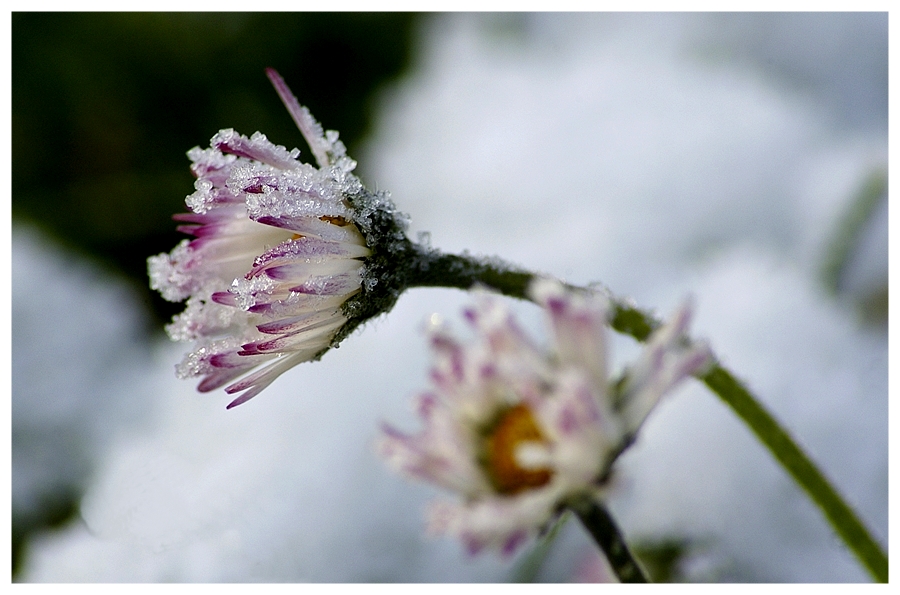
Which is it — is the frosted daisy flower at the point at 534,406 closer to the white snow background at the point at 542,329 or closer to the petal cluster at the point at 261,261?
the petal cluster at the point at 261,261

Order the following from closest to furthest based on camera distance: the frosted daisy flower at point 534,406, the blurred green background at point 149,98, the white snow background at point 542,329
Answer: the frosted daisy flower at point 534,406 → the white snow background at point 542,329 → the blurred green background at point 149,98

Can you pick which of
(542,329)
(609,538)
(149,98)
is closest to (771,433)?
(609,538)

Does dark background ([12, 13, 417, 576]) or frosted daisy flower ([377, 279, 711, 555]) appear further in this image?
dark background ([12, 13, 417, 576])

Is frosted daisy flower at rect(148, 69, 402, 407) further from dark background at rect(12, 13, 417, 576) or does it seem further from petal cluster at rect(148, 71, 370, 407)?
dark background at rect(12, 13, 417, 576)

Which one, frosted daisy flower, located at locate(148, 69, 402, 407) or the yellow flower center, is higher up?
frosted daisy flower, located at locate(148, 69, 402, 407)

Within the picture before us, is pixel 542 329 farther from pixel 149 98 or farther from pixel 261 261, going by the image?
pixel 149 98

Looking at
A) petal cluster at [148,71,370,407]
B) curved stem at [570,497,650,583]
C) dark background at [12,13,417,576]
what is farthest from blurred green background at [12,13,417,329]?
curved stem at [570,497,650,583]

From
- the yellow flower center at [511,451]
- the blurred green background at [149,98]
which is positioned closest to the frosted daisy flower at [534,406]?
the yellow flower center at [511,451]
